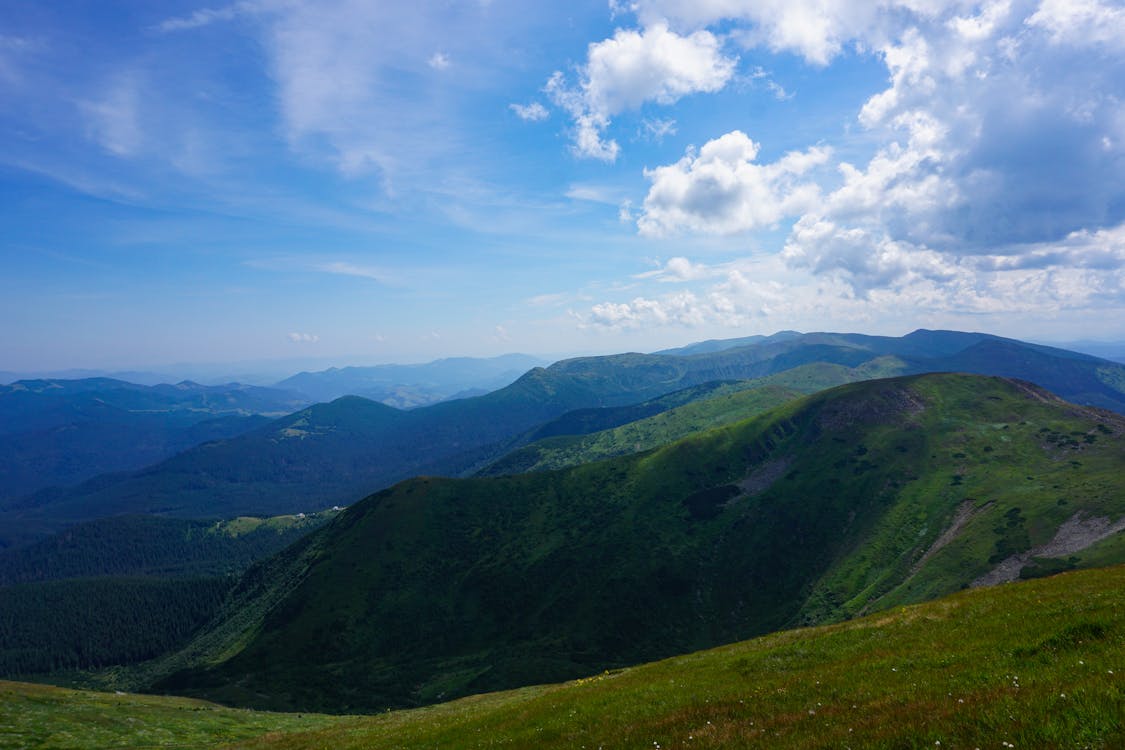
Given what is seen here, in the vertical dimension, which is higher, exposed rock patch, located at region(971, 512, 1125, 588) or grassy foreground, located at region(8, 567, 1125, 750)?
grassy foreground, located at region(8, 567, 1125, 750)

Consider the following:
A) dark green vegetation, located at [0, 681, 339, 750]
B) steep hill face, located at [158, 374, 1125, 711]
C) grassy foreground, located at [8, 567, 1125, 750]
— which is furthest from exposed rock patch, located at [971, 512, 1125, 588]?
dark green vegetation, located at [0, 681, 339, 750]

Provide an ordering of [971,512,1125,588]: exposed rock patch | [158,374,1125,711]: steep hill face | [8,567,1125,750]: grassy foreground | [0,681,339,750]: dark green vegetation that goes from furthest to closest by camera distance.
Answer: [158,374,1125,711]: steep hill face
[971,512,1125,588]: exposed rock patch
[0,681,339,750]: dark green vegetation
[8,567,1125,750]: grassy foreground

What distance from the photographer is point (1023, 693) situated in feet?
37.4

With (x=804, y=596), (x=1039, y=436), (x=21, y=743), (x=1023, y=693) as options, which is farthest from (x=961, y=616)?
(x=1039, y=436)

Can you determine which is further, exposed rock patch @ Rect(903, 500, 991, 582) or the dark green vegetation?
exposed rock patch @ Rect(903, 500, 991, 582)

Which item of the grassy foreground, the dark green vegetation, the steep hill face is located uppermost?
the grassy foreground

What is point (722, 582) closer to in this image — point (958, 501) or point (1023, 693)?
point (958, 501)

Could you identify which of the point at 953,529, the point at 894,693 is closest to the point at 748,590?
the point at 953,529

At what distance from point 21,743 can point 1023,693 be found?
209ft

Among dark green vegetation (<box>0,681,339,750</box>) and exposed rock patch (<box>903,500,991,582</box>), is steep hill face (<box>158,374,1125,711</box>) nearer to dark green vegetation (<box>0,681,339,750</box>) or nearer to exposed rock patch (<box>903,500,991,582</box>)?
exposed rock patch (<box>903,500,991,582</box>)

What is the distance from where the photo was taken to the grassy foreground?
33.2 feet

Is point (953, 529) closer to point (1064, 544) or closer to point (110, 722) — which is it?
point (1064, 544)

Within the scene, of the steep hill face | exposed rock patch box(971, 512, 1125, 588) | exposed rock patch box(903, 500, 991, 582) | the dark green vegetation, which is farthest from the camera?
exposed rock patch box(903, 500, 991, 582)

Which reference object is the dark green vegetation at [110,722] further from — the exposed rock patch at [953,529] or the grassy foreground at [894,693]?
the exposed rock patch at [953,529]
